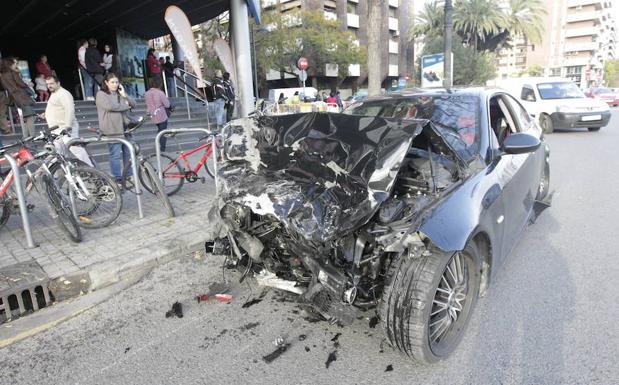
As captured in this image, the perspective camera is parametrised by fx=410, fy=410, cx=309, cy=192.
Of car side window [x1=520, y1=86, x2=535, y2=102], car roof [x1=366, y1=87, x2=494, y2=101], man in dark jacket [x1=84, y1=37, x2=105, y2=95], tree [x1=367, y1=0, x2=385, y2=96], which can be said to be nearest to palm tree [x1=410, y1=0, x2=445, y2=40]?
car side window [x1=520, y1=86, x2=535, y2=102]

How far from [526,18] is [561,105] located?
44.9 m

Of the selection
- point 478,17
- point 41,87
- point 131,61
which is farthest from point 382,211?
point 478,17

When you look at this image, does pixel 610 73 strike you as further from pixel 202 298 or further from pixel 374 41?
pixel 202 298

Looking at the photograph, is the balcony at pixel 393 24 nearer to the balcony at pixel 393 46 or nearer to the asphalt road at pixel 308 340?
the balcony at pixel 393 46

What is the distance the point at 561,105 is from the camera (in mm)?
13594

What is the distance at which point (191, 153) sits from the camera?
21.9ft

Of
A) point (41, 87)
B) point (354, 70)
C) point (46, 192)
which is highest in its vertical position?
point (354, 70)

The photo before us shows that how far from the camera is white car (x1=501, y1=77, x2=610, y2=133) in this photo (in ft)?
44.0

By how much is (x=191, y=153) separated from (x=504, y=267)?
4888 mm

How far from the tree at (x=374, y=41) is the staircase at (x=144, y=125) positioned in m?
5.59

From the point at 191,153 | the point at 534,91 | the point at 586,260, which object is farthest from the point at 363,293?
the point at 534,91

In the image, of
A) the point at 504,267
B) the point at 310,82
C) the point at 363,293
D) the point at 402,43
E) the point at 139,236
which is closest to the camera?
the point at 363,293

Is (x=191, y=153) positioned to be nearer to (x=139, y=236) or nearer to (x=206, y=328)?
(x=139, y=236)

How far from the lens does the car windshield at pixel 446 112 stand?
10.3ft
